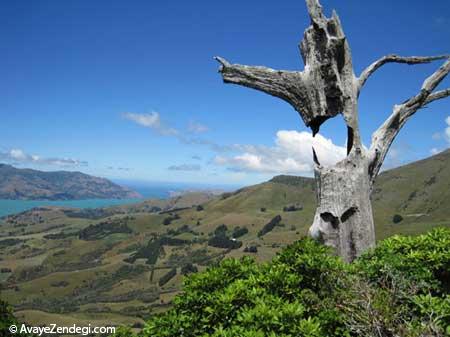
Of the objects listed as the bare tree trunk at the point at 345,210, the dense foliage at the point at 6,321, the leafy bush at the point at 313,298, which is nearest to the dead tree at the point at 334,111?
the bare tree trunk at the point at 345,210

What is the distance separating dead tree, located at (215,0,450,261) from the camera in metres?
11.0

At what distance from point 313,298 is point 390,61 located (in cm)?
898

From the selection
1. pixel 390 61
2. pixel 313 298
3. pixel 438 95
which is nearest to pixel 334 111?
pixel 390 61

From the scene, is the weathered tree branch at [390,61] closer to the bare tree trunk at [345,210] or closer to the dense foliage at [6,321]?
the bare tree trunk at [345,210]

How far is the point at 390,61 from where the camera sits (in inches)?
507

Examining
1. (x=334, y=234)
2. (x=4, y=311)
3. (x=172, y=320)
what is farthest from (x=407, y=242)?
(x=4, y=311)

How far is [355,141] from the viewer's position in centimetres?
1163

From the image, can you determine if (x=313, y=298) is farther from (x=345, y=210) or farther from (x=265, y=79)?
(x=265, y=79)

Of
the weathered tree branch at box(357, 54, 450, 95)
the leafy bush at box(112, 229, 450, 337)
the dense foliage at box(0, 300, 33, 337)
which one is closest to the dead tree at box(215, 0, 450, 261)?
the weathered tree branch at box(357, 54, 450, 95)

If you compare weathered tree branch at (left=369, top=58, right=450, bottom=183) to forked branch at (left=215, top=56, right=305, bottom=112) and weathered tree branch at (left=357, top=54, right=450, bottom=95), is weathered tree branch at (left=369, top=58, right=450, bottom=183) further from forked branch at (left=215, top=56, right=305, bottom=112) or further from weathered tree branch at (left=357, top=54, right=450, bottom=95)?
forked branch at (left=215, top=56, right=305, bottom=112)

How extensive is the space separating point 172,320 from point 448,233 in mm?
6778

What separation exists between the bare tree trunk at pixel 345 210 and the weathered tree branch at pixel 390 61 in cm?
272

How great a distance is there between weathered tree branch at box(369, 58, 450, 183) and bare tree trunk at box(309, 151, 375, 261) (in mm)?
1197

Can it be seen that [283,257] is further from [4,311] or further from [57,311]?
[57,311]
